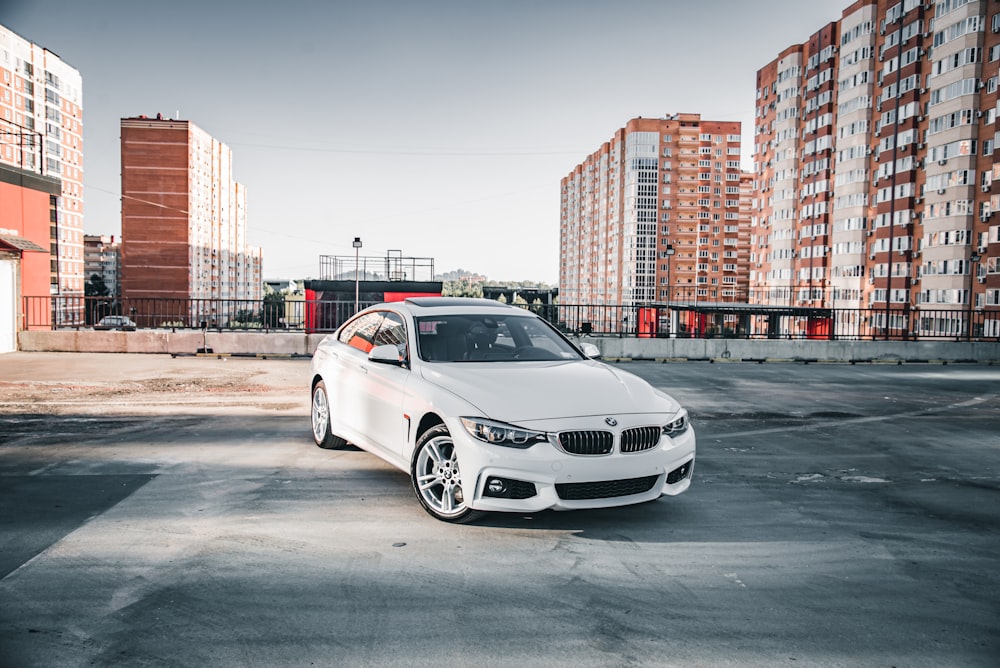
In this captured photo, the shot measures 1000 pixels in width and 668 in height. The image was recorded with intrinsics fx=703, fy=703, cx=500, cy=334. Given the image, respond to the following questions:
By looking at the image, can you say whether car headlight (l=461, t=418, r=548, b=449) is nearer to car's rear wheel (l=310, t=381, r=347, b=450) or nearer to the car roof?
the car roof

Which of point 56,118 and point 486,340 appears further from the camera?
point 56,118

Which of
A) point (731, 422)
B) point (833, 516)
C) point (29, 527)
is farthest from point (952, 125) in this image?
point (29, 527)

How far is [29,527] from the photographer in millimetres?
4703

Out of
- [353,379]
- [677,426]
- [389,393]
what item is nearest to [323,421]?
[353,379]

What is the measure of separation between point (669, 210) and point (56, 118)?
10449 centimetres

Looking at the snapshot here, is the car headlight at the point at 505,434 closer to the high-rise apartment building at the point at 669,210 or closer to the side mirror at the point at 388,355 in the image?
the side mirror at the point at 388,355

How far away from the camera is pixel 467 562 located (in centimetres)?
424

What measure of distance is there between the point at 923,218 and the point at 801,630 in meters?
69.0

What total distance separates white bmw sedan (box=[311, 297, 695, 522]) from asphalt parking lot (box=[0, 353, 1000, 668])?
341 mm

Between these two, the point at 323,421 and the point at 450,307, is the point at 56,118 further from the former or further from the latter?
the point at 450,307

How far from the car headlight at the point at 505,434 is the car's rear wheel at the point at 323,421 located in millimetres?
2836

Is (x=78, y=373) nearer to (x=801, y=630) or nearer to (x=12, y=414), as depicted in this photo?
(x=12, y=414)

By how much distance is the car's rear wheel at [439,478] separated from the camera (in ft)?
15.9

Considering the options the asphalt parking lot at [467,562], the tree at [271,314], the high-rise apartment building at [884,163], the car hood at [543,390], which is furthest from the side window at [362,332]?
the high-rise apartment building at [884,163]
